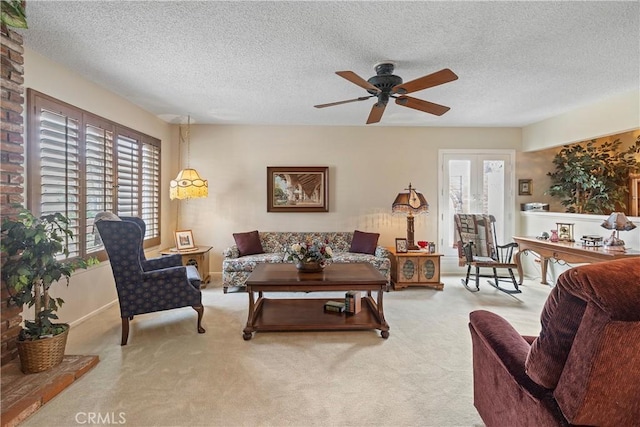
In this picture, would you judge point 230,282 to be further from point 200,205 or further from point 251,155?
point 251,155

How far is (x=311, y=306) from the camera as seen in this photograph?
348cm

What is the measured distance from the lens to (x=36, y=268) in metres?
2.23

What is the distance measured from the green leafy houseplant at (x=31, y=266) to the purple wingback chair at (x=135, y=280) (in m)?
0.38

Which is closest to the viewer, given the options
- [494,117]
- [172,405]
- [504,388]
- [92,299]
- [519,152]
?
[504,388]

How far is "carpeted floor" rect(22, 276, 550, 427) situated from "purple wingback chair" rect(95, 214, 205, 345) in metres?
0.32

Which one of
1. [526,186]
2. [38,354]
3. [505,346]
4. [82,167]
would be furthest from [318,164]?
[505,346]

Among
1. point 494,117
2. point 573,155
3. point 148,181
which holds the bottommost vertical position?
point 148,181

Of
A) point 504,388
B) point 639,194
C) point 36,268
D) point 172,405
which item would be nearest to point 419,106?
point 504,388

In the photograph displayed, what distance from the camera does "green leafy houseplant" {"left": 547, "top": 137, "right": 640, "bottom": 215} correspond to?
4449mm

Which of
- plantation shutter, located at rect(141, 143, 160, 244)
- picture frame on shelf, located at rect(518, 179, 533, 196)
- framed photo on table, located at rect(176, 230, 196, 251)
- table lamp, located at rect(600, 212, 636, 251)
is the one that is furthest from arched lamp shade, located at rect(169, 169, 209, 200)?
picture frame on shelf, located at rect(518, 179, 533, 196)

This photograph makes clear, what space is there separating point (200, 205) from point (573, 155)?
239 inches

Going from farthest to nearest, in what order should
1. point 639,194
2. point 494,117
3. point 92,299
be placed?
point 639,194 → point 494,117 → point 92,299

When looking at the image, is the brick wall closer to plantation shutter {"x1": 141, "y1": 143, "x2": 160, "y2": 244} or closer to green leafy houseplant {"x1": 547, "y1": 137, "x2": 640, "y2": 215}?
plantation shutter {"x1": 141, "y1": 143, "x2": 160, "y2": 244}

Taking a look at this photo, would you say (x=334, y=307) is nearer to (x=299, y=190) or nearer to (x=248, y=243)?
(x=248, y=243)
